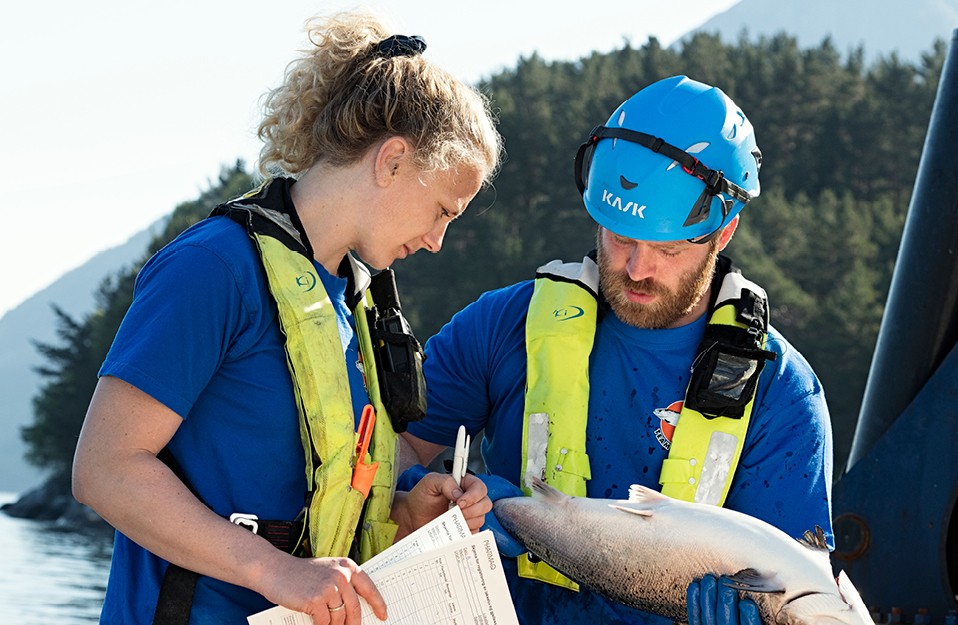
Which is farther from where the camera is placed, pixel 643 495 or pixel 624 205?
pixel 624 205

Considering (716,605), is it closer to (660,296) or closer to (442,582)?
(442,582)

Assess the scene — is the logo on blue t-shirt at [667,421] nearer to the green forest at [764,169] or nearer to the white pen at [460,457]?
the white pen at [460,457]

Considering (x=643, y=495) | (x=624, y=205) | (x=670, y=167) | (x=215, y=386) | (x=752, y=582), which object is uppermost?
(x=670, y=167)

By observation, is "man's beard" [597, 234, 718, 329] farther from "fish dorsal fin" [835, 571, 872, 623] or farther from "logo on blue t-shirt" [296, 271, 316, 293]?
"logo on blue t-shirt" [296, 271, 316, 293]

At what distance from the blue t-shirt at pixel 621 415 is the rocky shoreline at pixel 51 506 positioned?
249 feet

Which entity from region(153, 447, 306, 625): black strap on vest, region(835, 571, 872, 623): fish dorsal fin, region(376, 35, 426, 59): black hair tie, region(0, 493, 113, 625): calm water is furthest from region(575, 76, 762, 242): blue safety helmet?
region(0, 493, 113, 625): calm water

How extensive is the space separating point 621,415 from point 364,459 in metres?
1.11

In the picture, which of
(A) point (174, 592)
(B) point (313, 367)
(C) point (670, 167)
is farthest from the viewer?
(C) point (670, 167)

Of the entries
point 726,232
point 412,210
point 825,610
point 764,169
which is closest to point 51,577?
point 726,232

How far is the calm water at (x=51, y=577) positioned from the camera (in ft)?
90.6

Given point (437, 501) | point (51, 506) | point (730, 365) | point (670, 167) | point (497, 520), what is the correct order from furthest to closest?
point (51, 506) → point (670, 167) → point (730, 365) → point (497, 520) → point (437, 501)

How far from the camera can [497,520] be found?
4277 millimetres

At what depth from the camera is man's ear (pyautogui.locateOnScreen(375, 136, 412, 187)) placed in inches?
148

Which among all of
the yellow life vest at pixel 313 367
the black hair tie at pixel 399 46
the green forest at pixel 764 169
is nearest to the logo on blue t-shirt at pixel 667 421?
the yellow life vest at pixel 313 367
